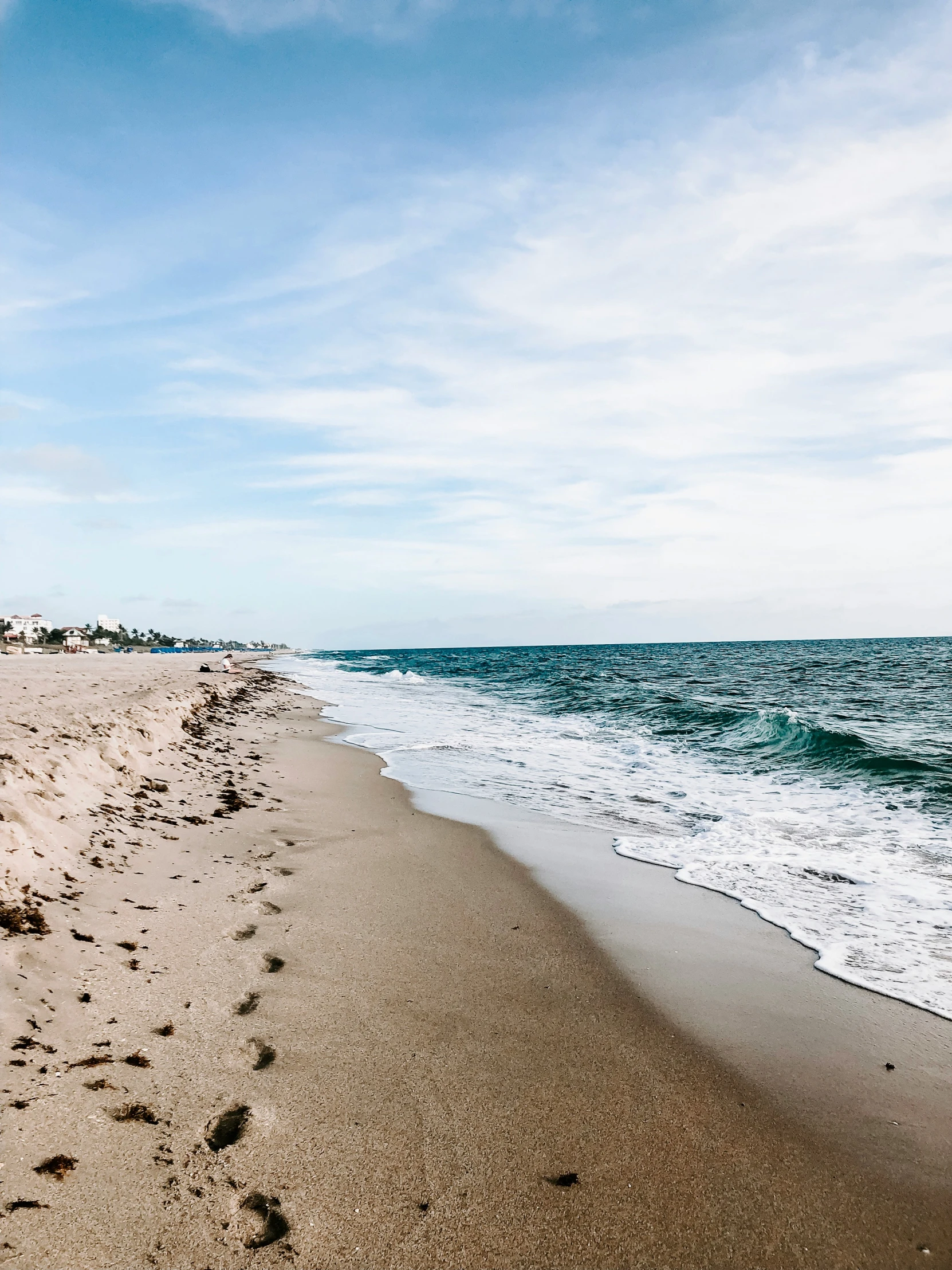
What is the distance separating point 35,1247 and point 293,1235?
843 millimetres

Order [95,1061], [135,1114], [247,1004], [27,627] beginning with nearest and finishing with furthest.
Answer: [135,1114], [95,1061], [247,1004], [27,627]

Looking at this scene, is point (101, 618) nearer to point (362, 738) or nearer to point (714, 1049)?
point (362, 738)

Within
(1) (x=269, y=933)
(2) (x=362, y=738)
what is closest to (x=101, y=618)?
(2) (x=362, y=738)

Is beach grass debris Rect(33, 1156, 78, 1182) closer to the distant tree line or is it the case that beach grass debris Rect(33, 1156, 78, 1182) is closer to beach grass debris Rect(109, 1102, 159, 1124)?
beach grass debris Rect(109, 1102, 159, 1124)

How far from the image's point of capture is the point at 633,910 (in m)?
5.93

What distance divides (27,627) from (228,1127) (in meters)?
127

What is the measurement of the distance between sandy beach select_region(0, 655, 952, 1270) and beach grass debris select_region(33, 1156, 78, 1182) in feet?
0.03

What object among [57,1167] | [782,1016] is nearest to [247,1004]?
[57,1167]

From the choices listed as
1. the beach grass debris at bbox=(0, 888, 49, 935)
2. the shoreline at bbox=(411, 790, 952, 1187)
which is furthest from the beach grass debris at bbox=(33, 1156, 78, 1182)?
the shoreline at bbox=(411, 790, 952, 1187)

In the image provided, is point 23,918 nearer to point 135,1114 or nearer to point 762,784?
point 135,1114

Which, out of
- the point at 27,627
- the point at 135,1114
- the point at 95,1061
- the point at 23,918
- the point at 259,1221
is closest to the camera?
the point at 259,1221

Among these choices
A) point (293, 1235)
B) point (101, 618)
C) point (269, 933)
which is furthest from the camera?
point (101, 618)

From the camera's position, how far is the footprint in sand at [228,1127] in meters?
2.78

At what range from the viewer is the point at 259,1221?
7.98ft
